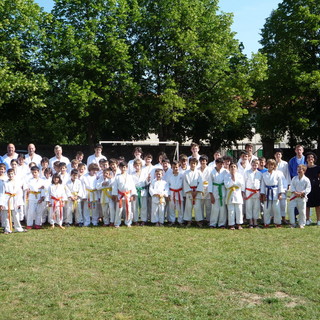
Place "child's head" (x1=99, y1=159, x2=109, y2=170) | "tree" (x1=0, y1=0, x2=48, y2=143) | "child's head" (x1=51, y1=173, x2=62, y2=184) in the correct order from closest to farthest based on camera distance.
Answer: "child's head" (x1=51, y1=173, x2=62, y2=184)
"child's head" (x1=99, y1=159, x2=109, y2=170)
"tree" (x1=0, y1=0, x2=48, y2=143)

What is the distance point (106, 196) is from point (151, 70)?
1485cm

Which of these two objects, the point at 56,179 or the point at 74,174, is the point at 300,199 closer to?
the point at 74,174

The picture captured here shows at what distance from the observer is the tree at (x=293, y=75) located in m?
25.3

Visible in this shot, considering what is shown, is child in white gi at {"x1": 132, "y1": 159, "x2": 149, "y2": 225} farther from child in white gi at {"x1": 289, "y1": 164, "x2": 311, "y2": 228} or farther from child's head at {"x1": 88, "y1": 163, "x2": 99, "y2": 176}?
child in white gi at {"x1": 289, "y1": 164, "x2": 311, "y2": 228}

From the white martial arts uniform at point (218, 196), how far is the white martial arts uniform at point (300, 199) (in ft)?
4.95

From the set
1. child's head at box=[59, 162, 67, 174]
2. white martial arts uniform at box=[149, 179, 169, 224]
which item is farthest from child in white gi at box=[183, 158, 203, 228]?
child's head at box=[59, 162, 67, 174]

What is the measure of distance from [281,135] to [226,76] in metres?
7.22

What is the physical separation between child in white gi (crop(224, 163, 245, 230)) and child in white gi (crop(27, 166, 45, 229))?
162 inches

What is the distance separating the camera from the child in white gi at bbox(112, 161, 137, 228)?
31.1 feet

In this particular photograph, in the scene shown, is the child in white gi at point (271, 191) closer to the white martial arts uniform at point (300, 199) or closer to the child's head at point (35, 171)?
the white martial arts uniform at point (300, 199)

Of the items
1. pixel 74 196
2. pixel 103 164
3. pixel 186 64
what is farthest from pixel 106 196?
pixel 186 64

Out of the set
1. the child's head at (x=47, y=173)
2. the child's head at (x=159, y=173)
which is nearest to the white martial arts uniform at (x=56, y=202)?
the child's head at (x=47, y=173)

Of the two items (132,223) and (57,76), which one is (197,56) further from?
(132,223)

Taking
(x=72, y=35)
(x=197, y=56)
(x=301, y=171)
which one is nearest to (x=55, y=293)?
(x=301, y=171)
